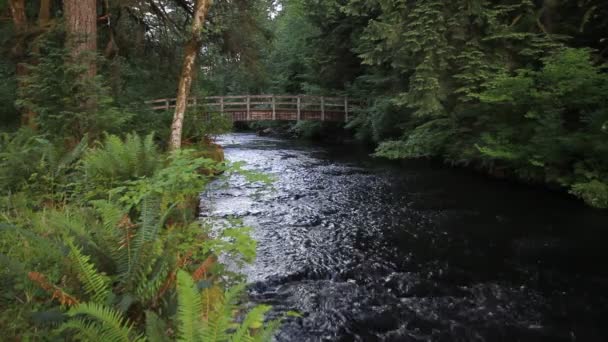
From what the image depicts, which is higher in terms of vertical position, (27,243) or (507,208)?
(27,243)

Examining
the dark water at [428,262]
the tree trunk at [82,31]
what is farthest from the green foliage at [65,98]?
the dark water at [428,262]

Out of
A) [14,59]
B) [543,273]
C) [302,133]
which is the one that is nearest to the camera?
[543,273]

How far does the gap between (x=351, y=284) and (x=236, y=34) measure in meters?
7.65

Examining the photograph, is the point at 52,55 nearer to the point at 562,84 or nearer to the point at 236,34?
the point at 236,34

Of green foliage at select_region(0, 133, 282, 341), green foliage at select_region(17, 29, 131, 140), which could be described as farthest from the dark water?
green foliage at select_region(17, 29, 131, 140)

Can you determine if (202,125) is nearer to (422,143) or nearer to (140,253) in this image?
(422,143)

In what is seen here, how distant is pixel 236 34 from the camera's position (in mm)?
10617

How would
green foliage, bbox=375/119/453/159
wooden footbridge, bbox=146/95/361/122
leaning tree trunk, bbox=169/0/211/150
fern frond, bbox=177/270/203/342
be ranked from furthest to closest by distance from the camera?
wooden footbridge, bbox=146/95/361/122 < green foliage, bbox=375/119/453/159 < leaning tree trunk, bbox=169/0/211/150 < fern frond, bbox=177/270/203/342

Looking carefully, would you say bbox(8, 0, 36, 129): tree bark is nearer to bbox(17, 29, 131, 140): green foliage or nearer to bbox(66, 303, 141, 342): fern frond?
bbox(17, 29, 131, 140): green foliage

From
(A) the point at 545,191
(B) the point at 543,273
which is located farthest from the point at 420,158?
(B) the point at 543,273

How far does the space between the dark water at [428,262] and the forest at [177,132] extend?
64 cm

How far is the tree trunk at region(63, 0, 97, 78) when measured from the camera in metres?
6.89

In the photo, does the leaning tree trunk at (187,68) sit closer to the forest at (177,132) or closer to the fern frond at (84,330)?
the forest at (177,132)

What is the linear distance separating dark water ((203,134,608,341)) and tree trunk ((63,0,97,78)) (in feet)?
11.9
